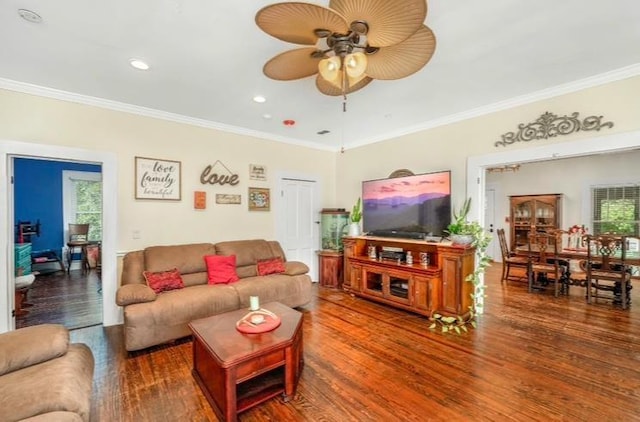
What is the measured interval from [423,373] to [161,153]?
3965 millimetres

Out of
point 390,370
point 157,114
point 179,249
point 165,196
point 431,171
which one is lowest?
point 390,370

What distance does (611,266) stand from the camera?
14.0 ft

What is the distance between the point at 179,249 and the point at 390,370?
9.43 feet

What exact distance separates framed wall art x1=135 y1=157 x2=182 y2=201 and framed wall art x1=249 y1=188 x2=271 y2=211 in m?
1.10

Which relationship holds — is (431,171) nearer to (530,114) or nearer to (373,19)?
(530,114)

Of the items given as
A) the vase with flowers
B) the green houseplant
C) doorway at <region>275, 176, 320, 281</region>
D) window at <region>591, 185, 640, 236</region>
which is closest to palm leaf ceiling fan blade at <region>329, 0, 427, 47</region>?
the green houseplant

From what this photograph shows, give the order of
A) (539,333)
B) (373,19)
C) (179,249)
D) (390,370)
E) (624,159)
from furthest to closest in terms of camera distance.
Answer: (624,159) → (179,249) → (539,333) → (390,370) → (373,19)

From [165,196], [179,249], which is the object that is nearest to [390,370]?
[179,249]

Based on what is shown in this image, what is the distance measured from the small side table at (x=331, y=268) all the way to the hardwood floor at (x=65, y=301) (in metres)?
3.26

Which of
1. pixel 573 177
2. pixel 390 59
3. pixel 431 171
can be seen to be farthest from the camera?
pixel 573 177

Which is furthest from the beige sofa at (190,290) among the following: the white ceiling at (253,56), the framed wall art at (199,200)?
the white ceiling at (253,56)

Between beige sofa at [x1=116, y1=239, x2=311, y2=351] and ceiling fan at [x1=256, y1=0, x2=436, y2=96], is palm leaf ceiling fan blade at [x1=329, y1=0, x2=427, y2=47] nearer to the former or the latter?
ceiling fan at [x1=256, y1=0, x2=436, y2=96]

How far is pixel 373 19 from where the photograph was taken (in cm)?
146

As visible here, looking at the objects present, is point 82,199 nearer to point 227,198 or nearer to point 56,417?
point 227,198
